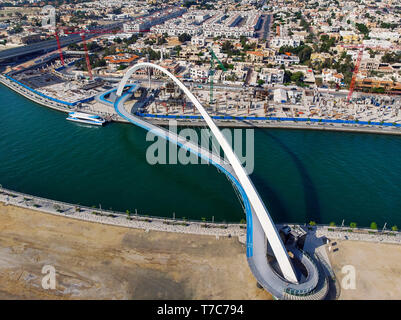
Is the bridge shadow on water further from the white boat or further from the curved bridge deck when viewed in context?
the white boat

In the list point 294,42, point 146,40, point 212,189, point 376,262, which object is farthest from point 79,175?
point 294,42

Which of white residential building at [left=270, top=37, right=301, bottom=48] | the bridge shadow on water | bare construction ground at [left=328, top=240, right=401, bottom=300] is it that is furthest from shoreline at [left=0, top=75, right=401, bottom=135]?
white residential building at [left=270, top=37, right=301, bottom=48]
